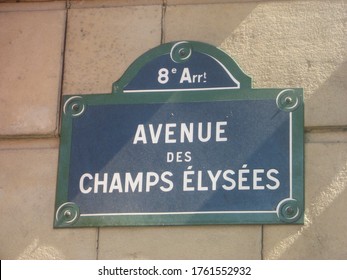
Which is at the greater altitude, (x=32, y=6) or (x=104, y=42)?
(x=32, y=6)

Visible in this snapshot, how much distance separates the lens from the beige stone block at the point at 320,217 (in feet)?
20.0

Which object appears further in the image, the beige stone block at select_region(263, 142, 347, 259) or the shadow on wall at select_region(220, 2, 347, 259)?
the shadow on wall at select_region(220, 2, 347, 259)

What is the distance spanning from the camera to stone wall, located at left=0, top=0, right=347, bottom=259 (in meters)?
6.20

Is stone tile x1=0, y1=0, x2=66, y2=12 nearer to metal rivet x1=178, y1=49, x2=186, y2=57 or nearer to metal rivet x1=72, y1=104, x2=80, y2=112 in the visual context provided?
metal rivet x1=72, y1=104, x2=80, y2=112

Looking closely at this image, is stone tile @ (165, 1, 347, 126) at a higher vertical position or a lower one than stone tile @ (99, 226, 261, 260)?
higher

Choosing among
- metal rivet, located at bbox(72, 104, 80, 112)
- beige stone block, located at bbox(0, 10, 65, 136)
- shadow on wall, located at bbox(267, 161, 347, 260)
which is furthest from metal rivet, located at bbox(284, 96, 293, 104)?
beige stone block, located at bbox(0, 10, 65, 136)

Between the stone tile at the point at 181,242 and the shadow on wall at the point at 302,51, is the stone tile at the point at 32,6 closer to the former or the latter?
the shadow on wall at the point at 302,51

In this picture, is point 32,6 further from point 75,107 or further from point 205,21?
point 205,21

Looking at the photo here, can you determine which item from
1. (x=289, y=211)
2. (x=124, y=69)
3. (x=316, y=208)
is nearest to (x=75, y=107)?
(x=124, y=69)

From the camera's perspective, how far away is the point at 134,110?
6.52 m

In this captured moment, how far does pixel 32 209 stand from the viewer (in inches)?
253

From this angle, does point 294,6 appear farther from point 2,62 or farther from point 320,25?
point 2,62

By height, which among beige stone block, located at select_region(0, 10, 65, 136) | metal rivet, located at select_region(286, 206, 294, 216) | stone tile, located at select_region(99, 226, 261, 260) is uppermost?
beige stone block, located at select_region(0, 10, 65, 136)

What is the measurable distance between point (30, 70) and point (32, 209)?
0.73 metres
